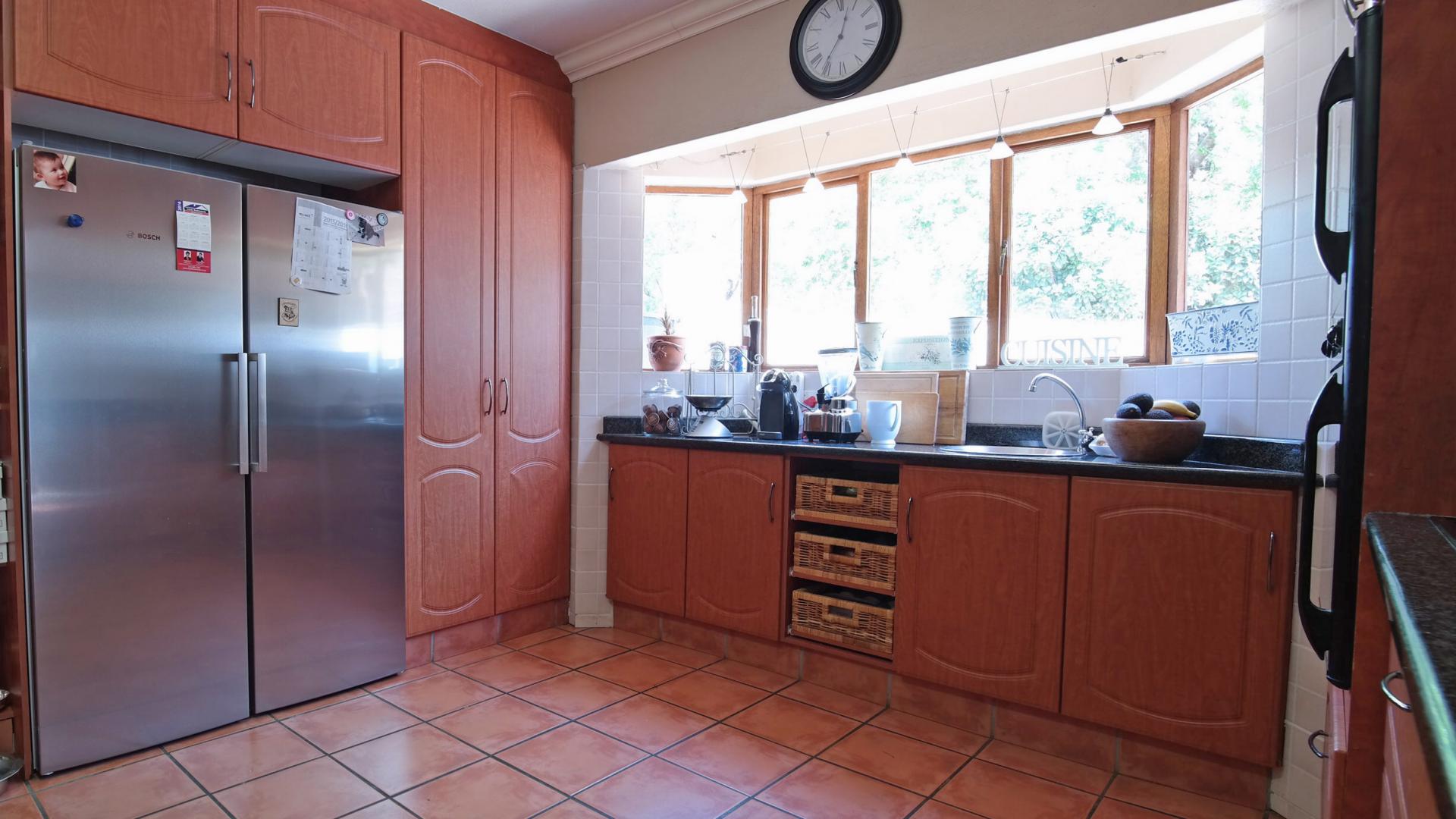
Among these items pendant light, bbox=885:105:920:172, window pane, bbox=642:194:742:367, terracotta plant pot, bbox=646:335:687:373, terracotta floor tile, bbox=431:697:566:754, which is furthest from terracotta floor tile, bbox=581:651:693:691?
pendant light, bbox=885:105:920:172

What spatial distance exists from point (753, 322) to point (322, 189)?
1.91 metres

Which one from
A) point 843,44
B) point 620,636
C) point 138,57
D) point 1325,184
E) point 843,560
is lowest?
point 620,636

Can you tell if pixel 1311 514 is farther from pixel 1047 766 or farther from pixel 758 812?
pixel 758 812

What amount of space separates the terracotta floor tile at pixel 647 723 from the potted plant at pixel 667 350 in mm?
1530

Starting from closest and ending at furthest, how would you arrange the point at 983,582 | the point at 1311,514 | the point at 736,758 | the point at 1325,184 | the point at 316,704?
the point at 1325,184
the point at 1311,514
the point at 736,758
the point at 983,582
the point at 316,704

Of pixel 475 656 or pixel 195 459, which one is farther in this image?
pixel 475 656

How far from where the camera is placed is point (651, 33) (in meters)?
3.04

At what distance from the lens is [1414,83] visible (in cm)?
105

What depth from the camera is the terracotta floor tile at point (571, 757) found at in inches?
Result: 79.0

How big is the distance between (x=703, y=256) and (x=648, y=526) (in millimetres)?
1414

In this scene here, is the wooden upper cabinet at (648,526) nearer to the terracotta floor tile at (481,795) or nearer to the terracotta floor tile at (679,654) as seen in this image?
the terracotta floor tile at (679,654)

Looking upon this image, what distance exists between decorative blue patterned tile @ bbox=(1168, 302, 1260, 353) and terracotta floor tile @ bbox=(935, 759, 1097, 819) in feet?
4.38

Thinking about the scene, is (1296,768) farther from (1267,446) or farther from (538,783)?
(538,783)

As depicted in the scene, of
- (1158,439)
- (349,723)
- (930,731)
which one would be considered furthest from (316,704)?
(1158,439)
